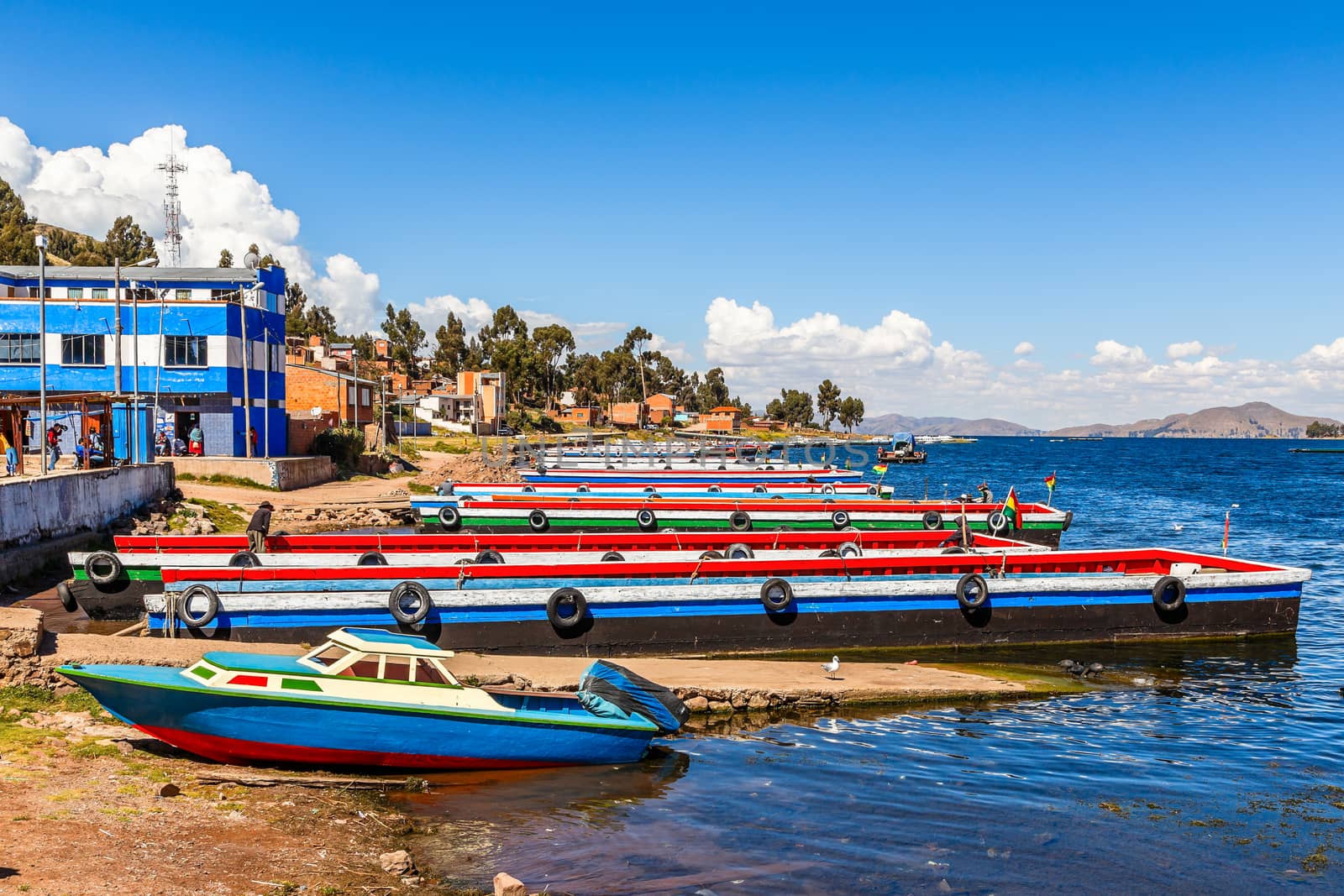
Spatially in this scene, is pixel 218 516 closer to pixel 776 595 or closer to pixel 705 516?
pixel 705 516

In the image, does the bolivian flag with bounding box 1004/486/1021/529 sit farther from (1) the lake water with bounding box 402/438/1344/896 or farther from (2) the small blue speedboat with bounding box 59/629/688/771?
(2) the small blue speedboat with bounding box 59/629/688/771

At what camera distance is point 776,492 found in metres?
42.2

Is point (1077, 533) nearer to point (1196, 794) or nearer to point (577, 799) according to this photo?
point (1196, 794)

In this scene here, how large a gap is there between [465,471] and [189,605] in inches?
1925

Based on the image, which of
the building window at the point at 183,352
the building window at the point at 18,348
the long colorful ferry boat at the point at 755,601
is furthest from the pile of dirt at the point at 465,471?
the long colorful ferry boat at the point at 755,601

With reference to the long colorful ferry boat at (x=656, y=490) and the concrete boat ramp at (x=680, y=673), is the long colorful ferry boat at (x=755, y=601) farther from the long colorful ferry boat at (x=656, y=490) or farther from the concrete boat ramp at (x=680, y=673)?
the long colorful ferry boat at (x=656, y=490)

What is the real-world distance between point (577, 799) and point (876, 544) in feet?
59.5

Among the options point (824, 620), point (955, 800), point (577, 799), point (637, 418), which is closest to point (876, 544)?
point (824, 620)

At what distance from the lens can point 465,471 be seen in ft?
218

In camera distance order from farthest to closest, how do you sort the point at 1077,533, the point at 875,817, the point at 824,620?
the point at 1077,533 < the point at 824,620 < the point at 875,817

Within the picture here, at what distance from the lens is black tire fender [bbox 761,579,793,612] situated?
20031mm

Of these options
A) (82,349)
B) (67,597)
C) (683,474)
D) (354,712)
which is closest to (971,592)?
(354,712)

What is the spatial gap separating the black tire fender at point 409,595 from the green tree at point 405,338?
152 m

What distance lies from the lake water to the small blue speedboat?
0.49 meters
